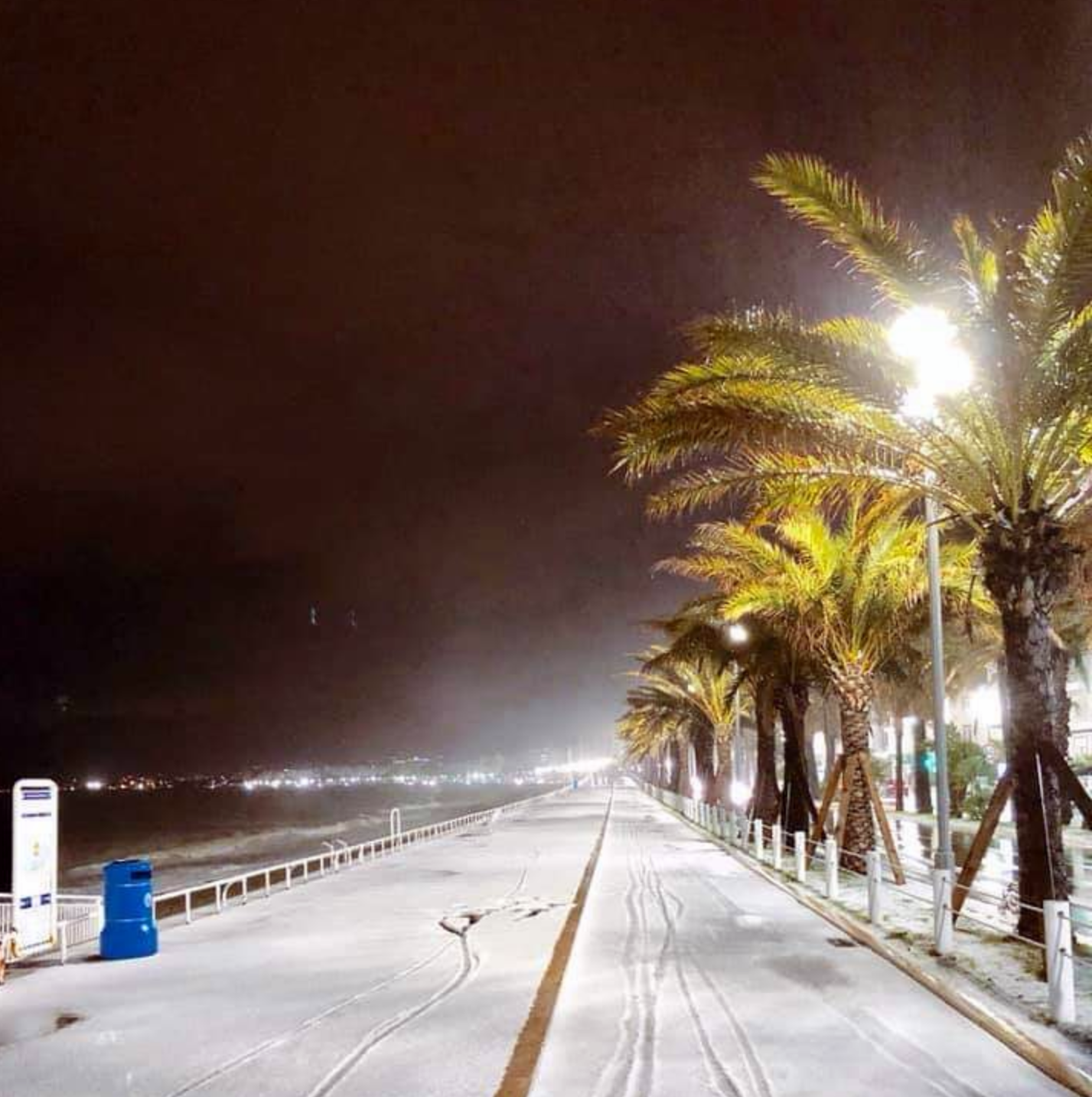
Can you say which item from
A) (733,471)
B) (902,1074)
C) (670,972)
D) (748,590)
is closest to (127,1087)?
(902,1074)

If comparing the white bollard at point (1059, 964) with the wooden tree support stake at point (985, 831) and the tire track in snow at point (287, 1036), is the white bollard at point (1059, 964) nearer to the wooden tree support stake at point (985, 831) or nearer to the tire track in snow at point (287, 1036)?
the wooden tree support stake at point (985, 831)

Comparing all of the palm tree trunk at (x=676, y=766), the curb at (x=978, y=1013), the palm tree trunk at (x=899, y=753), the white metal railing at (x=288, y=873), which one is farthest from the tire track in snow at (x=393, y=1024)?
the palm tree trunk at (x=676, y=766)

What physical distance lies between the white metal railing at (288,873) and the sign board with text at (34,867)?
63.3 inches

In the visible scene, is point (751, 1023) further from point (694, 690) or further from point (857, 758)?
point (694, 690)

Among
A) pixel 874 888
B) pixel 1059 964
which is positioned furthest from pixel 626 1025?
pixel 874 888

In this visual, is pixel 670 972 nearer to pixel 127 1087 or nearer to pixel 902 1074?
pixel 902 1074

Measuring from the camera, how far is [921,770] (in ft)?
168

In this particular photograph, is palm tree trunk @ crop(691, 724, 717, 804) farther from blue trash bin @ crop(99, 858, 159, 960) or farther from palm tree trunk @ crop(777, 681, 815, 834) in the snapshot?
blue trash bin @ crop(99, 858, 159, 960)

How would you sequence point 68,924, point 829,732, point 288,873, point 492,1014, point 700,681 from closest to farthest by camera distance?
point 492,1014 < point 68,924 < point 288,873 < point 700,681 < point 829,732

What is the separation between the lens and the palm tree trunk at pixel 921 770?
49.3 m

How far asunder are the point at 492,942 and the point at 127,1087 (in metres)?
7.23

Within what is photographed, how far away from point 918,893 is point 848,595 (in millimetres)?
5164

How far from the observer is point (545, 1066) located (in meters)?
7.97

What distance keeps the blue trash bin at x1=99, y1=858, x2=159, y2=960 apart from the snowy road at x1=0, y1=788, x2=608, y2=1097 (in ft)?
1.17
